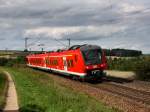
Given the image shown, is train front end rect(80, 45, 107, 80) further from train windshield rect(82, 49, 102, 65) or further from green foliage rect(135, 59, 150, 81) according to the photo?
green foliage rect(135, 59, 150, 81)

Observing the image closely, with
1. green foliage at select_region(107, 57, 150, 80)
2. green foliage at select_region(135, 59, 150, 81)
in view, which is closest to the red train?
green foliage at select_region(135, 59, 150, 81)

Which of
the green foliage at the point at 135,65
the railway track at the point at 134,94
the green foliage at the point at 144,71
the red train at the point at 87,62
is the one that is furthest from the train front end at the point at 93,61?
the railway track at the point at 134,94

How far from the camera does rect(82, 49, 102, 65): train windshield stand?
3688cm

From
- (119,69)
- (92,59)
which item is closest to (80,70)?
(92,59)

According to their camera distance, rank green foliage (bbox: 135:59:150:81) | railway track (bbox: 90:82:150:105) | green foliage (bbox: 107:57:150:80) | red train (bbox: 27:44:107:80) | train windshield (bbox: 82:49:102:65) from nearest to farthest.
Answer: railway track (bbox: 90:82:150:105) < red train (bbox: 27:44:107:80) < train windshield (bbox: 82:49:102:65) < green foliage (bbox: 135:59:150:81) < green foliage (bbox: 107:57:150:80)

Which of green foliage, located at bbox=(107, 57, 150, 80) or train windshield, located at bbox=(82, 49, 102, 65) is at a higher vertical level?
train windshield, located at bbox=(82, 49, 102, 65)

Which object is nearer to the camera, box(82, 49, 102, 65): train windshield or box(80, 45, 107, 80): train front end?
box(80, 45, 107, 80): train front end

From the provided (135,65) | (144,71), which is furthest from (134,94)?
(135,65)

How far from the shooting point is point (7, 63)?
421 feet

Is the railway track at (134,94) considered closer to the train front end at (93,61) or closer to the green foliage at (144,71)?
the train front end at (93,61)

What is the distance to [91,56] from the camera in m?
37.1

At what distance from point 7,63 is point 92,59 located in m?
93.3

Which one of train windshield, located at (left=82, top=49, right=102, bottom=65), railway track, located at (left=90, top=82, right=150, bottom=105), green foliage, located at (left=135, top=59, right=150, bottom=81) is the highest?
train windshield, located at (left=82, top=49, right=102, bottom=65)

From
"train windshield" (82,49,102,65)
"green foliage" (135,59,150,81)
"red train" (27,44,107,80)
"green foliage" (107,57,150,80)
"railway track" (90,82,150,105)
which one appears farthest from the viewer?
"green foliage" (107,57,150,80)
